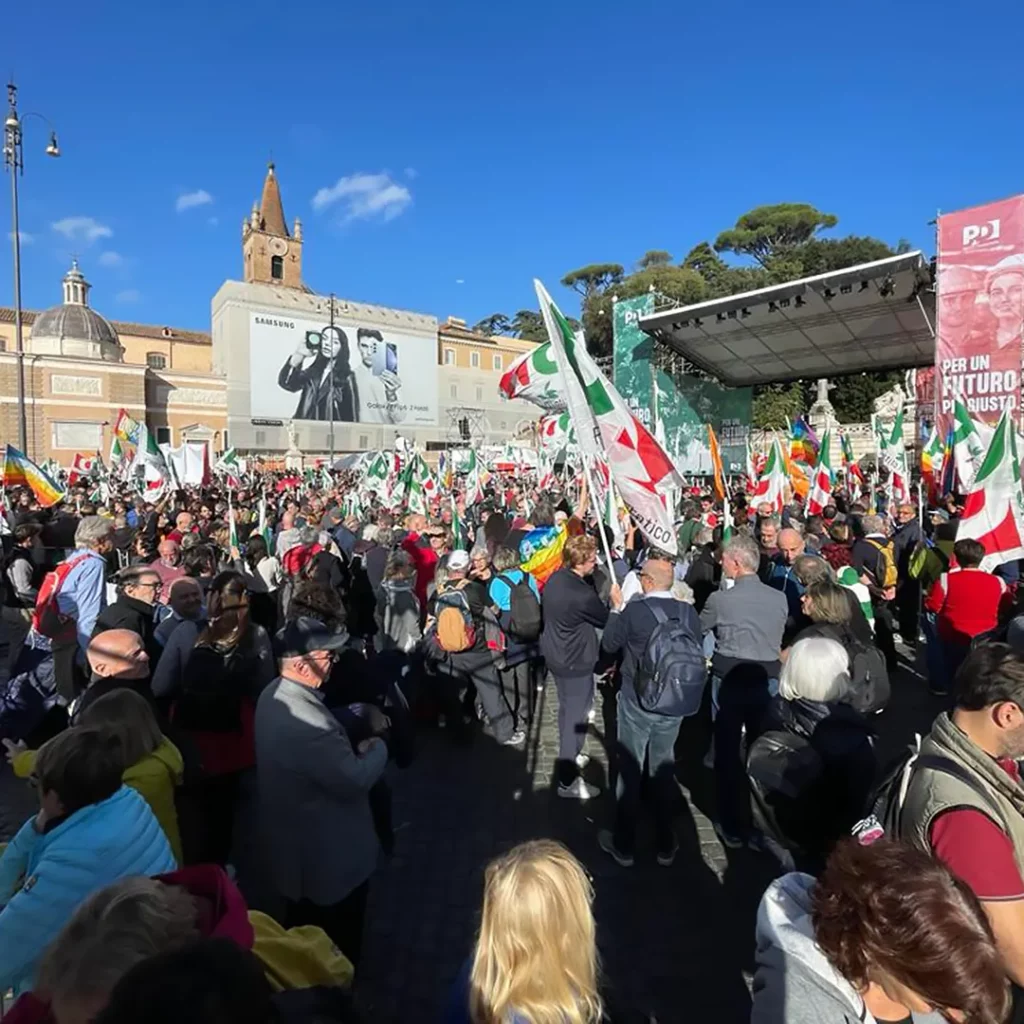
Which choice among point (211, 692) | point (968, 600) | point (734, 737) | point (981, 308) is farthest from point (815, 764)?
point (981, 308)

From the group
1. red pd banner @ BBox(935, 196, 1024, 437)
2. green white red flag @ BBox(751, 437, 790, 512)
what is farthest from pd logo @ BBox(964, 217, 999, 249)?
green white red flag @ BBox(751, 437, 790, 512)

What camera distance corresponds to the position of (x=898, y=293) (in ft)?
53.3

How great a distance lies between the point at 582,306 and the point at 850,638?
195 feet

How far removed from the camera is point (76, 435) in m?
45.7

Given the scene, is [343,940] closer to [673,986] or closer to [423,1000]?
[423,1000]

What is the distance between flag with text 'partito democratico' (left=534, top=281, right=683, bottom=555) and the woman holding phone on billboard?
164 ft

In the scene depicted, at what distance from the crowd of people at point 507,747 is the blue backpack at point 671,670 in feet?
0.04

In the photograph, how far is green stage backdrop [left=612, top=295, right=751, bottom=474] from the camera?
72.5 feet

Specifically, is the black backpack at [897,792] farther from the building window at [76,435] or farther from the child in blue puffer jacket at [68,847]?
the building window at [76,435]

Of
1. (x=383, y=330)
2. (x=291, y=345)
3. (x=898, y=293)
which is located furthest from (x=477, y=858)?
(x=383, y=330)

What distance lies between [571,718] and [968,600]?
2.93 meters

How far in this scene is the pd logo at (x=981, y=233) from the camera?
40.9 ft

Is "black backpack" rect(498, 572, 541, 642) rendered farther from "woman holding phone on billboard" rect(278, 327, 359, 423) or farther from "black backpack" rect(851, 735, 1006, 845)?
"woman holding phone on billboard" rect(278, 327, 359, 423)

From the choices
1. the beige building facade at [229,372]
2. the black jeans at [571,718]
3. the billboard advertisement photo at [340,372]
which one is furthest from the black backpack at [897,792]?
the billboard advertisement photo at [340,372]
